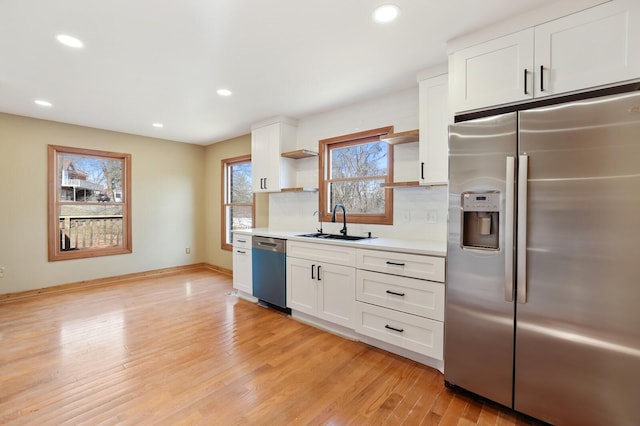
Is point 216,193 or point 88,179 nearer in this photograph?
point 88,179

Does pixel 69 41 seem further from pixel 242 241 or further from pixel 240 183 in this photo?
pixel 240 183

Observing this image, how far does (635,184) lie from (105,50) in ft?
11.5

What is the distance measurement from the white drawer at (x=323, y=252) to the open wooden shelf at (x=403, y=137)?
1.13 meters

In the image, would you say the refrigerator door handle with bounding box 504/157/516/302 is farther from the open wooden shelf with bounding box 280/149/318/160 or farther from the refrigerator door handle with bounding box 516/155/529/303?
the open wooden shelf with bounding box 280/149/318/160

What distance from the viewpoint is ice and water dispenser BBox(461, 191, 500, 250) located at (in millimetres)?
1812

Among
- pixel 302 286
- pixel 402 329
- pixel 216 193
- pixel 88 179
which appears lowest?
pixel 402 329

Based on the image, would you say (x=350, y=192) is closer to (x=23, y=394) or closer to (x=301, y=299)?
(x=301, y=299)

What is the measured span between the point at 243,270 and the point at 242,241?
39 cm

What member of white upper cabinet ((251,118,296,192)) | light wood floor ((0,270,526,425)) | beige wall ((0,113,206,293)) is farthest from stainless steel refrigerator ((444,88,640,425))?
beige wall ((0,113,206,293))

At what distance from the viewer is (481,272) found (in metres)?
1.84

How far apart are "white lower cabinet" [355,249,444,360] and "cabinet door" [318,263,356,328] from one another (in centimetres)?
8

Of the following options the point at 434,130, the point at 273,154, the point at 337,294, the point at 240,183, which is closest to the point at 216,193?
the point at 240,183

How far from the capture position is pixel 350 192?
3.62 meters

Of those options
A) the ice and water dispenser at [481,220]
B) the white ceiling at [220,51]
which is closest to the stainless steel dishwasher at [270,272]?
the white ceiling at [220,51]
